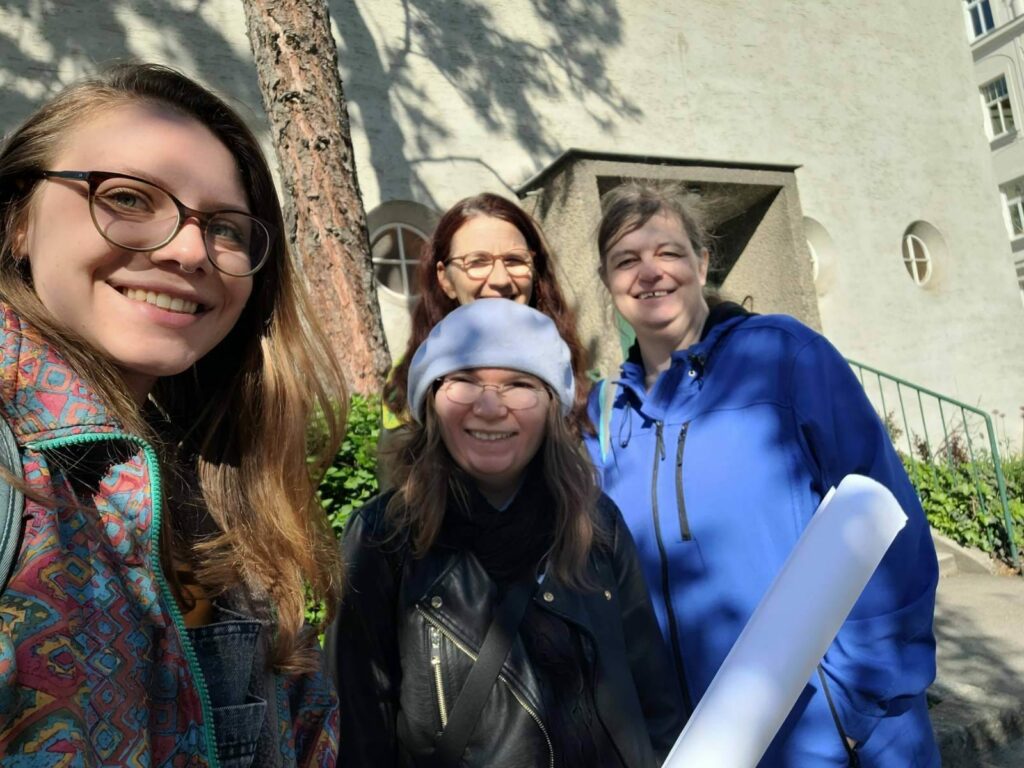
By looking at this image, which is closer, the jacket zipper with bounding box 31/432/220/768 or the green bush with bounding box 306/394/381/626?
the jacket zipper with bounding box 31/432/220/768

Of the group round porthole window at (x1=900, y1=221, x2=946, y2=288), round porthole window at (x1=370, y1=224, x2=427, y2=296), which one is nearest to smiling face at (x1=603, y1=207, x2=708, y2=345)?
round porthole window at (x1=370, y1=224, x2=427, y2=296)

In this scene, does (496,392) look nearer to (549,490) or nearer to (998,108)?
(549,490)

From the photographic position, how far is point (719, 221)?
9.05 meters

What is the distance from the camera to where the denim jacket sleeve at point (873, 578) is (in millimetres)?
1935

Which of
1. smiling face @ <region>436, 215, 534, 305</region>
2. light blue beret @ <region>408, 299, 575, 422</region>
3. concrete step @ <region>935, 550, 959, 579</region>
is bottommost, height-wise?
concrete step @ <region>935, 550, 959, 579</region>

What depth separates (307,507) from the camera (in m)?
1.55

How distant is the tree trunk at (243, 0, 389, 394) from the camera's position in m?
4.95

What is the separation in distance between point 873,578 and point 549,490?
2.74 ft

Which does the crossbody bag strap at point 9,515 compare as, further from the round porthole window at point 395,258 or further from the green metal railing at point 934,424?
the green metal railing at point 934,424

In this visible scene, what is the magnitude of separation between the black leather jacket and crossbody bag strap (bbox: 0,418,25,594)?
105 centimetres

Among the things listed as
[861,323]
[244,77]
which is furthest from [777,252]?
[244,77]

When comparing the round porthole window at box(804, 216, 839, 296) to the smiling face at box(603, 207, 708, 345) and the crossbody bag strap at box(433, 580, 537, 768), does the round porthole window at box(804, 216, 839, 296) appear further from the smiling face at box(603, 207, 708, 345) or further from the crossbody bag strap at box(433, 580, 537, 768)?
the crossbody bag strap at box(433, 580, 537, 768)

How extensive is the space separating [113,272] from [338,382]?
0.60 m

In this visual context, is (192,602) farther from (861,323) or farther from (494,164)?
(861,323)
